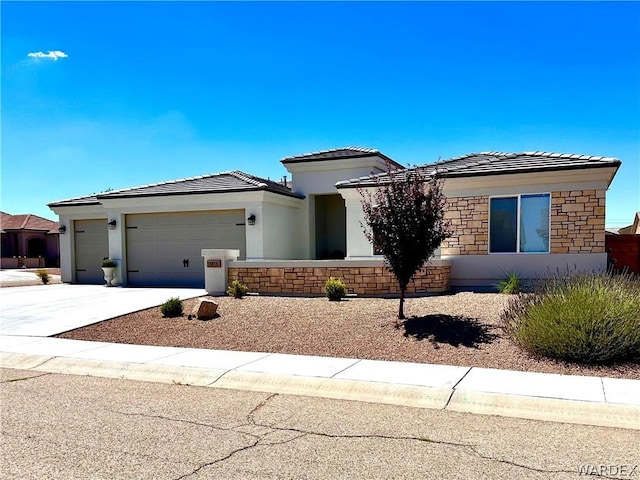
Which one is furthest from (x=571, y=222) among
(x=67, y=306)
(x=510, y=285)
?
(x=67, y=306)

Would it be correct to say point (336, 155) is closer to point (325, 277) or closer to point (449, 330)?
point (325, 277)

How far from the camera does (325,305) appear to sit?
41.8ft

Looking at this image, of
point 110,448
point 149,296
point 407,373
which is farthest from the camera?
point 149,296

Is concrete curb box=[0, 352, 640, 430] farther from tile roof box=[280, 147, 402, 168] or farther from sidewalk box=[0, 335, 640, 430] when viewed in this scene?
tile roof box=[280, 147, 402, 168]

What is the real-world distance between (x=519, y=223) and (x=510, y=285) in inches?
95.9

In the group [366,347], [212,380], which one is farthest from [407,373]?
[212,380]

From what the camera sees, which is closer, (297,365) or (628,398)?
(628,398)

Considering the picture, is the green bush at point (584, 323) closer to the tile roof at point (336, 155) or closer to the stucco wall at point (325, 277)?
the stucco wall at point (325, 277)

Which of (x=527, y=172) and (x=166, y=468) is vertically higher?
(x=527, y=172)

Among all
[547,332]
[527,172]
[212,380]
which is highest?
[527,172]

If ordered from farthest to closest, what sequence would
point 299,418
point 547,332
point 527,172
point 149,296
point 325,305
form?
point 149,296
point 527,172
point 325,305
point 547,332
point 299,418

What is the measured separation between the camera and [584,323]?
759cm

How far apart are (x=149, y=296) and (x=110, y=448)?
11.7 meters

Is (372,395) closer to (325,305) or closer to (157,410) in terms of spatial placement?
(157,410)
